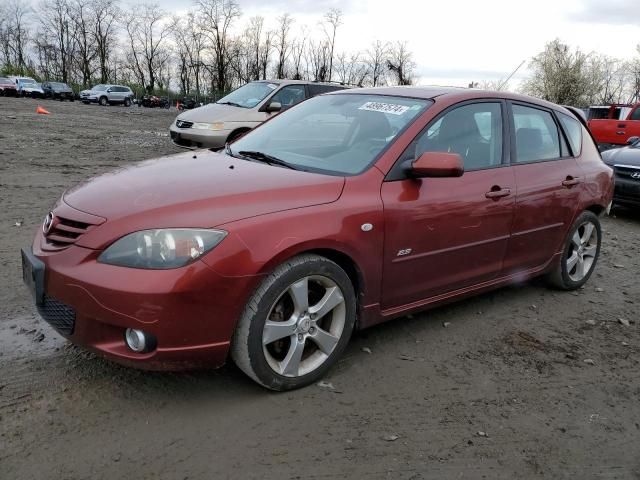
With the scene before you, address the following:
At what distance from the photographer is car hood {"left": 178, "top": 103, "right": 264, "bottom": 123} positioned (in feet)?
34.2

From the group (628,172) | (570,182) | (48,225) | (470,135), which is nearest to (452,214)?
(470,135)

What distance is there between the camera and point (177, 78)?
75.9 m

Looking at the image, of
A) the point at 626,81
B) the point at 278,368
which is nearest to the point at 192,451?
the point at 278,368

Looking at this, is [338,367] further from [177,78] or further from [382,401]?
[177,78]

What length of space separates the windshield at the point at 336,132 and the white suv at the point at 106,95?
146ft

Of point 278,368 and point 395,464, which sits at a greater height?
point 278,368

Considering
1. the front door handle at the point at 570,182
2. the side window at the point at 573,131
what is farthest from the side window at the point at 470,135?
the side window at the point at 573,131

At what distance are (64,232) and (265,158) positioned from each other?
1.27 metres

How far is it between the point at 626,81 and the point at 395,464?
72.8 m

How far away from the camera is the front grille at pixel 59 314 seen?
8.55ft

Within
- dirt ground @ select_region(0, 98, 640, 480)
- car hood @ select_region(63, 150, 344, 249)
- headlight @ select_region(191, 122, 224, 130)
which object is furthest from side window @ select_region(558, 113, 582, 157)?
headlight @ select_region(191, 122, 224, 130)

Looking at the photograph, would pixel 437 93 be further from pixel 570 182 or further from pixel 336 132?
pixel 570 182

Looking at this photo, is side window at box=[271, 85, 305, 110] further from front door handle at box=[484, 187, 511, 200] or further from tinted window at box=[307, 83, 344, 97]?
front door handle at box=[484, 187, 511, 200]

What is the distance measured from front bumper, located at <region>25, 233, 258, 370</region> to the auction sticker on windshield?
1.60m
